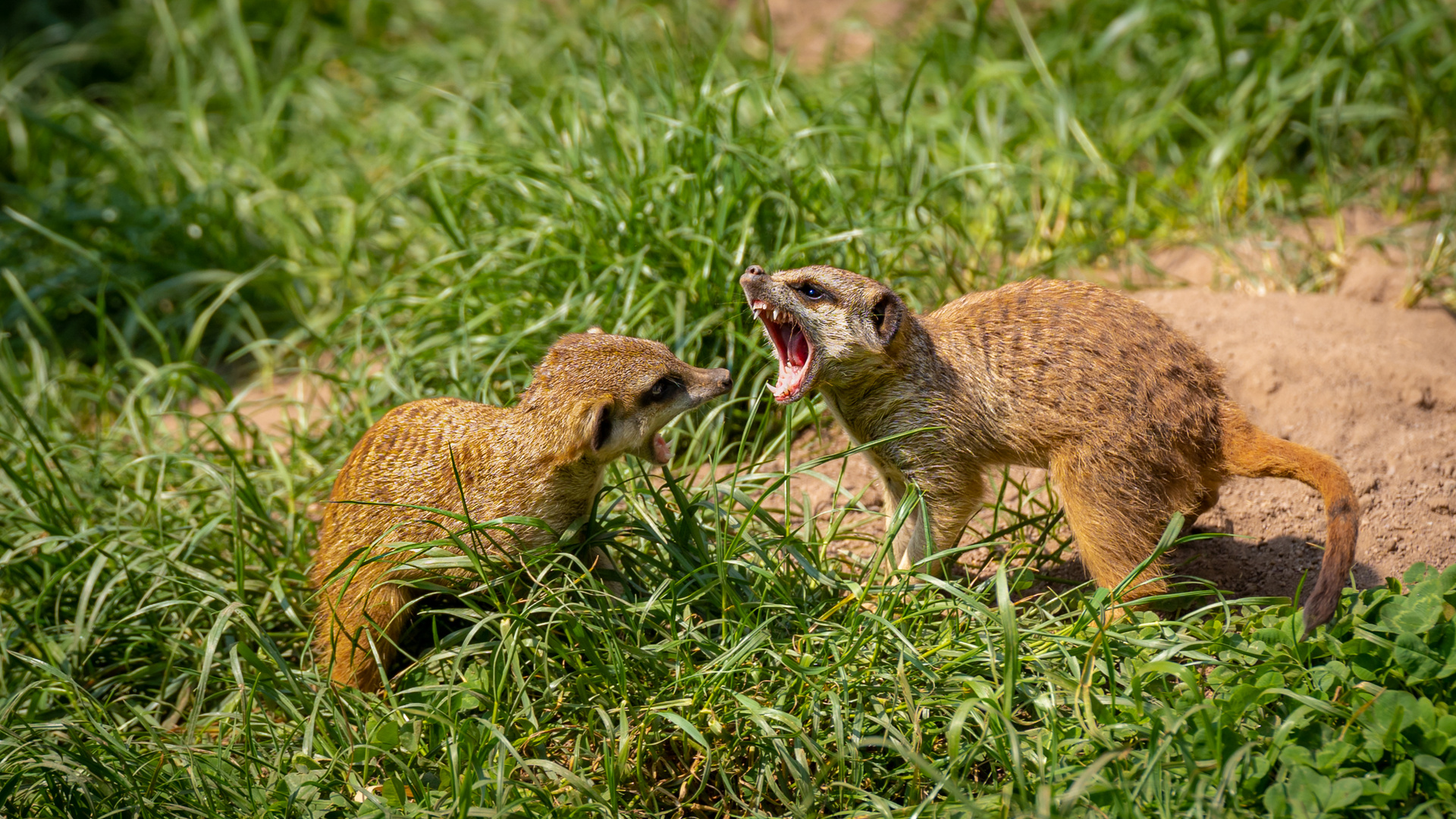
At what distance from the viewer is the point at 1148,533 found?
10.9 ft

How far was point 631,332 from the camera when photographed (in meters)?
4.40

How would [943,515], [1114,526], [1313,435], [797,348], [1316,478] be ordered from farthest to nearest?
[1313,435] < [797,348] < [943,515] < [1114,526] < [1316,478]

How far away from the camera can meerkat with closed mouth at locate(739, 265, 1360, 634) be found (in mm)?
3309

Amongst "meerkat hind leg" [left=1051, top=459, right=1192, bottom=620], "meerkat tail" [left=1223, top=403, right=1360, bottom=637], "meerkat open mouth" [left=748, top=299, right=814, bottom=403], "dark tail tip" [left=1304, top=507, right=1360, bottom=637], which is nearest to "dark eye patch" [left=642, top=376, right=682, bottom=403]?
"meerkat open mouth" [left=748, top=299, right=814, bottom=403]

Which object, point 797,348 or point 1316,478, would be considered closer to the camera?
point 1316,478

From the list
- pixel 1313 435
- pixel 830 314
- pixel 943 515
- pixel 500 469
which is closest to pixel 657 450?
pixel 500 469

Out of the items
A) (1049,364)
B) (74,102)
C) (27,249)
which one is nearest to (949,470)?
(1049,364)

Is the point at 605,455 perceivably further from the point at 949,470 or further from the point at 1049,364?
the point at 1049,364

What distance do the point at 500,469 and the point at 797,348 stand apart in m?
1.03

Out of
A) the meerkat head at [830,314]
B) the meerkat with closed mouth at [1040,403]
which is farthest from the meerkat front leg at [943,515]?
the meerkat head at [830,314]

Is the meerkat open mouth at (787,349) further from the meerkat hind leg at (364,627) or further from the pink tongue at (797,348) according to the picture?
the meerkat hind leg at (364,627)

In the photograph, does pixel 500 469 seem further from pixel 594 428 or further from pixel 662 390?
pixel 662 390

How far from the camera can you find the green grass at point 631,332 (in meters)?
2.97

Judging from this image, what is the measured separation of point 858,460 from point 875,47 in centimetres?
327
